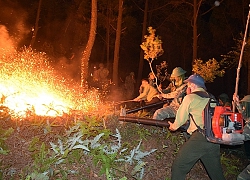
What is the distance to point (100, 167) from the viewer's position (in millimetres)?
6035

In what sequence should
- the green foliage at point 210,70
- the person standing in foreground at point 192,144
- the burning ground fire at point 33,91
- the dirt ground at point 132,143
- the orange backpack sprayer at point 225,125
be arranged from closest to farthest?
the orange backpack sprayer at point 225,125 < the person standing in foreground at point 192,144 < the dirt ground at point 132,143 < the burning ground fire at point 33,91 < the green foliage at point 210,70

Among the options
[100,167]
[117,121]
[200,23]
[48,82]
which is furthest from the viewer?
[200,23]

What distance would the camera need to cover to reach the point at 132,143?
23.5ft

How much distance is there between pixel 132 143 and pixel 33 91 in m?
2.98

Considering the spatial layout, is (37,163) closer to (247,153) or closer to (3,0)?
(247,153)

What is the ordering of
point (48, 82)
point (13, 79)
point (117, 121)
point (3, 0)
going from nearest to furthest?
1. point (117, 121)
2. point (13, 79)
3. point (48, 82)
4. point (3, 0)

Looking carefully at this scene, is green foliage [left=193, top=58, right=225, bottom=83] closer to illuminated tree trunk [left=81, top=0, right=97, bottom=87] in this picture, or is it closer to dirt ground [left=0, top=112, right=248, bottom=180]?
illuminated tree trunk [left=81, top=0, right=97, bottom=87]

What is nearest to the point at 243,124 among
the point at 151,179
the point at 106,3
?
the point at 151,179

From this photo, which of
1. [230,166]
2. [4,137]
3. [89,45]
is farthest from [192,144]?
[89,45]

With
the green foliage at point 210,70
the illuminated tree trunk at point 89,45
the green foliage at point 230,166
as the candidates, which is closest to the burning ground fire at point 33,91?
the illuminated tree trunk at point 89,45

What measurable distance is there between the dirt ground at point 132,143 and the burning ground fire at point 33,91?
2.02ft

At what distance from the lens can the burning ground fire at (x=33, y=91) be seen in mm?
7463

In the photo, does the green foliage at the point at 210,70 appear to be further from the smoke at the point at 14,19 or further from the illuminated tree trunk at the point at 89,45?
the smoke at the point at 14,19

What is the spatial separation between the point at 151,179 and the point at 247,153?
441 centimetres
